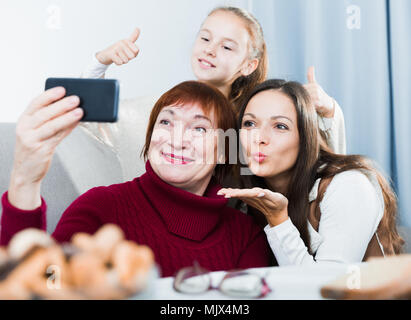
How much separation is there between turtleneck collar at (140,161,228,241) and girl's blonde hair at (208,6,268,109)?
442mm

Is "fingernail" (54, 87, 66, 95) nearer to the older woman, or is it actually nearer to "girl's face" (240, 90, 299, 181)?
the older woman

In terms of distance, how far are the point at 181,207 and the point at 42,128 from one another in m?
0.31

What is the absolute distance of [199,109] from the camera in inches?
31.9

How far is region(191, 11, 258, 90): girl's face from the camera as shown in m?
1.16

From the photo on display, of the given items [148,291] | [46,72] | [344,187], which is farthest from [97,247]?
[46,72]

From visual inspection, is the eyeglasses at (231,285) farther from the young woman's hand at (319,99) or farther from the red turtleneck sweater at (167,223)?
the young woman's hand at (319,99)

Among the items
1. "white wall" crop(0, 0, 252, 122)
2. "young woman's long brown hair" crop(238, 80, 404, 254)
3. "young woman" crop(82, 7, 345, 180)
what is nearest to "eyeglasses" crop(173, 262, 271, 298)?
"young woman's long brown hair" crop(238, 80, 404, 254)

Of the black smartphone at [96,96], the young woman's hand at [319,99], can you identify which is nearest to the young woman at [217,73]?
the young woman's hand at [319,99]

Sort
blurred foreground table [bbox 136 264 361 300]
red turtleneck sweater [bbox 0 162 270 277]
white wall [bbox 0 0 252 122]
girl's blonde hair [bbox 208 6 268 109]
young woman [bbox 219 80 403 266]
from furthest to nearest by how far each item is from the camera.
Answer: white wall [bbox 0 0 252 122] → girl's blonde hair [bbox 208 6 268 109] → young woman [bbox 219 80 403 266] → red turtleneck sweater [bbox 0 162 270 277] → blurred foreground table [bbox 136 264 361 300]

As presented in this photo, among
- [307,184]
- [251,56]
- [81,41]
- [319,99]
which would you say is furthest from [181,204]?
[81,41]

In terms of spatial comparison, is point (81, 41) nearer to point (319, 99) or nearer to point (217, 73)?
point (217, 73)

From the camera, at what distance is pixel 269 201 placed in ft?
2.59
